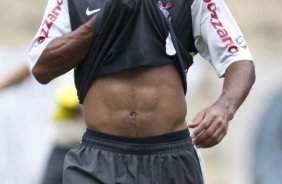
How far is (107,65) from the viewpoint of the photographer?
20.1ft

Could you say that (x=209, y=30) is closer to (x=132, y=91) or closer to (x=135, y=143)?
(x=132, y=91)

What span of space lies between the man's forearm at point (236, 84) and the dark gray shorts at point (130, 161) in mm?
345

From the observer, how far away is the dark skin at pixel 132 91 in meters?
6.12

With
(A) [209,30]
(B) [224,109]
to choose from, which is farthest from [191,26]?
(B) [224,109]

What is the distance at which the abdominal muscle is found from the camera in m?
6.14

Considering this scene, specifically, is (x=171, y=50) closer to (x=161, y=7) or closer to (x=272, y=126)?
(x=161, y=7)

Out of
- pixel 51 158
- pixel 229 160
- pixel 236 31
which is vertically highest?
pixel 236 31

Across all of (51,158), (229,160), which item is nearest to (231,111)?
(51,158)

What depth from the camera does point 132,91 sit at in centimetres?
614

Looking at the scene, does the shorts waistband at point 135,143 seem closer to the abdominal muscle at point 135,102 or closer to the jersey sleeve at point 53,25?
the abdominal muscle at point 135,102

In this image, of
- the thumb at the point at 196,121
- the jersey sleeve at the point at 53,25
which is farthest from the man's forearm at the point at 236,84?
the jersey sleeve at the point at 53,25

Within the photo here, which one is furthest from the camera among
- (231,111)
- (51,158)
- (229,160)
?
(229,160)

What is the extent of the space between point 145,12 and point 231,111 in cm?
63

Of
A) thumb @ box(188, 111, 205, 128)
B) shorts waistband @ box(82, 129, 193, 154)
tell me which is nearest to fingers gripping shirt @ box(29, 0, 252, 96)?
shorts waistband @ box(82, 129, 193, 154)
